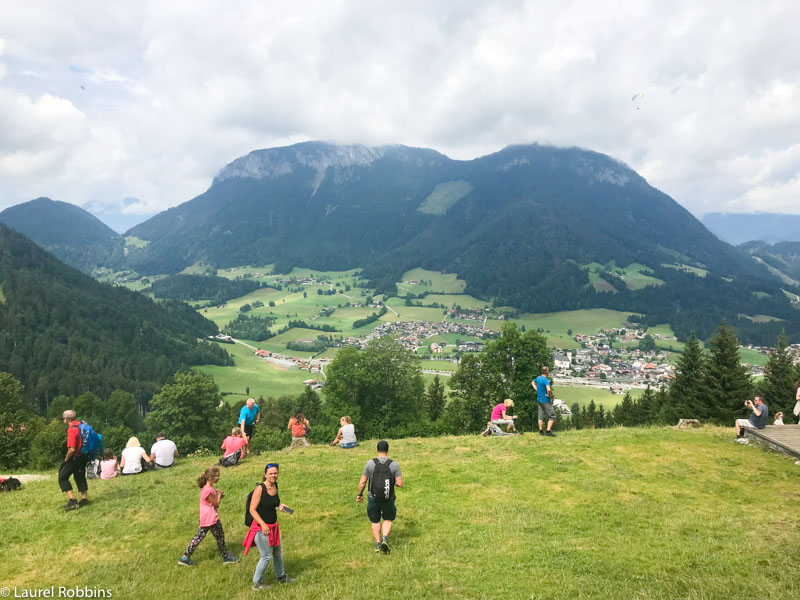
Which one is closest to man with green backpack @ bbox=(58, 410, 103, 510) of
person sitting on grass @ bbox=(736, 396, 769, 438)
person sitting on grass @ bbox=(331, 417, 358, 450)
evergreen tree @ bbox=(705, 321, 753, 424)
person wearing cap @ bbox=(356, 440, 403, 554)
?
person wearing cap @ bbox=(356, 440, 403, 554)

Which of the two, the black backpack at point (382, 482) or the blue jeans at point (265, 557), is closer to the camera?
the blue jeans at point (265, 557)

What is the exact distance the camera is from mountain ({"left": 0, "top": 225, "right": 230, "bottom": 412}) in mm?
104000

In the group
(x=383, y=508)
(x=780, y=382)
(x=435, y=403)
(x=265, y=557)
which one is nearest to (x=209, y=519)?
(x=265, y=557)

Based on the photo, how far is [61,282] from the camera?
16125 cm

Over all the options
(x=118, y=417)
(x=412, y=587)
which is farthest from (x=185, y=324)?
(x=412, y=587)

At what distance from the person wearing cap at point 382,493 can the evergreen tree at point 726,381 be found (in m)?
40.9

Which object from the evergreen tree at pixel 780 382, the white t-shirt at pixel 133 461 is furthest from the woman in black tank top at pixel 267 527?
the evergreen tree at pixel 780 382

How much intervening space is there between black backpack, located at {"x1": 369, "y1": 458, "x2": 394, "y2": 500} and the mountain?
389 feet

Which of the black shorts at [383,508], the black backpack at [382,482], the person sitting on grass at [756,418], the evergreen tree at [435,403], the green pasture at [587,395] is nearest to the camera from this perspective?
the black backpack at [382,482]

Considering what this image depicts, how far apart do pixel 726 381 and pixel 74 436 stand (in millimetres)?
50164

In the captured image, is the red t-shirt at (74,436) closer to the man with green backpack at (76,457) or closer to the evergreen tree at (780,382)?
the man with green backpack at (76,457)

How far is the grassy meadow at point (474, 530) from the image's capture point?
8.69 meters

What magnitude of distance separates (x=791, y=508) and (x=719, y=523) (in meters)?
3.16

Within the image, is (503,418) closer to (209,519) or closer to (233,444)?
(233,444)
